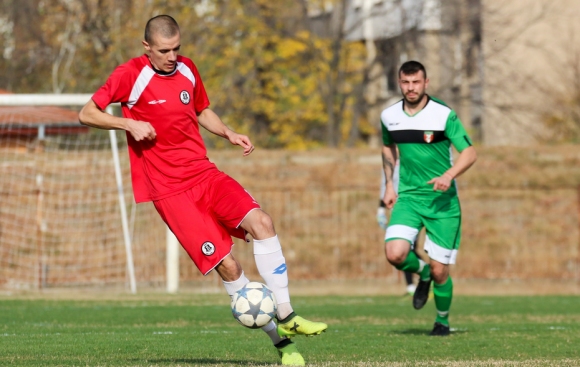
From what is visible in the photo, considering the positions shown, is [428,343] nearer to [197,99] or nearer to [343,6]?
[197,99]

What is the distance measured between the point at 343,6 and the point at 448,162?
21.2 metres

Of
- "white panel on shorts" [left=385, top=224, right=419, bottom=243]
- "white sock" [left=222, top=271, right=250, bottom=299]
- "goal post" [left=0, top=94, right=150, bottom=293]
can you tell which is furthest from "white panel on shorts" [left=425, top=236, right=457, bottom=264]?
"goal post" [left=0, top=94, right=150, bottom=293]

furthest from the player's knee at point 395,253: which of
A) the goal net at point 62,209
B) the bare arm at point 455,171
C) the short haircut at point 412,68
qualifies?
the goal net at point 62,209

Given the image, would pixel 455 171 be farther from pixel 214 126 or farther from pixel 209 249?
pixel 209 249

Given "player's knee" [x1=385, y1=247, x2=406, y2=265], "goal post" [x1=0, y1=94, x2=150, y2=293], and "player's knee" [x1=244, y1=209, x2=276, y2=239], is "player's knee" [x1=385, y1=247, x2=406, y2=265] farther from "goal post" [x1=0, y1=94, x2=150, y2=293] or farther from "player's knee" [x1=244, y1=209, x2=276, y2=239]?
"goal post" [x1=0, y1=94, x2=150, y2=293]

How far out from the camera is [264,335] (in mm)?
9438

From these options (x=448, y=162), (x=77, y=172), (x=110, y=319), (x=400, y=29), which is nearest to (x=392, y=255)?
(x=448, y=162)

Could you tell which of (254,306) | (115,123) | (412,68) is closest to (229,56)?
(412,68)

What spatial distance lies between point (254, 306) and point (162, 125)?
1.42 m

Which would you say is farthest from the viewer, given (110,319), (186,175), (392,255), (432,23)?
(432,23)

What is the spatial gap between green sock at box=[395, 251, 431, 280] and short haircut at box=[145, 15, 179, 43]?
3850 millimetres

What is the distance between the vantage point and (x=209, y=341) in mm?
8492

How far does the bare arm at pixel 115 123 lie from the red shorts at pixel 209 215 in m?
0.54

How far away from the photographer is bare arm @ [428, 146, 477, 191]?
8.34m
